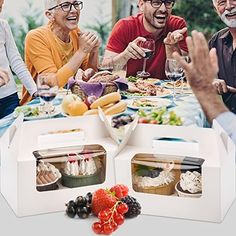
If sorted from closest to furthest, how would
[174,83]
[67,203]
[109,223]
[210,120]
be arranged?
[109,223], [67,203], [210,120], [174,83]

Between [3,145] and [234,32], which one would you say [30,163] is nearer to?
[3,145]

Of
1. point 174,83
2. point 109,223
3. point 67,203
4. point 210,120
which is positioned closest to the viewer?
point 109,223

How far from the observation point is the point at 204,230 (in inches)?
49.4

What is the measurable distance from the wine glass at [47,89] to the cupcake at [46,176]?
0.38 meters

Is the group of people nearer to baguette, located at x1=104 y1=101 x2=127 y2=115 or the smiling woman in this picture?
the smiling woman

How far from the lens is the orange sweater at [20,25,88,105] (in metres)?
1.78

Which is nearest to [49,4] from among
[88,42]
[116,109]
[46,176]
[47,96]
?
[88,42]

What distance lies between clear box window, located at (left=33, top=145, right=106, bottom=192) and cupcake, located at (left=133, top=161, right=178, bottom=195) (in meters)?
0.10

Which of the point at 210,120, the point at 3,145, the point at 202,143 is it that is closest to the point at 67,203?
the point at 3,145

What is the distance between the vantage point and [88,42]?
5.98 feet

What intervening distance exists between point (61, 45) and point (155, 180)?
67 cm

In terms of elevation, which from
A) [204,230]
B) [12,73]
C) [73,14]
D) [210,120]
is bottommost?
[204,230]

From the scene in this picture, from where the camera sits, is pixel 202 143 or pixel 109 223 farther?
pixel 202 143

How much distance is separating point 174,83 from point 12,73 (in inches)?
20.6
